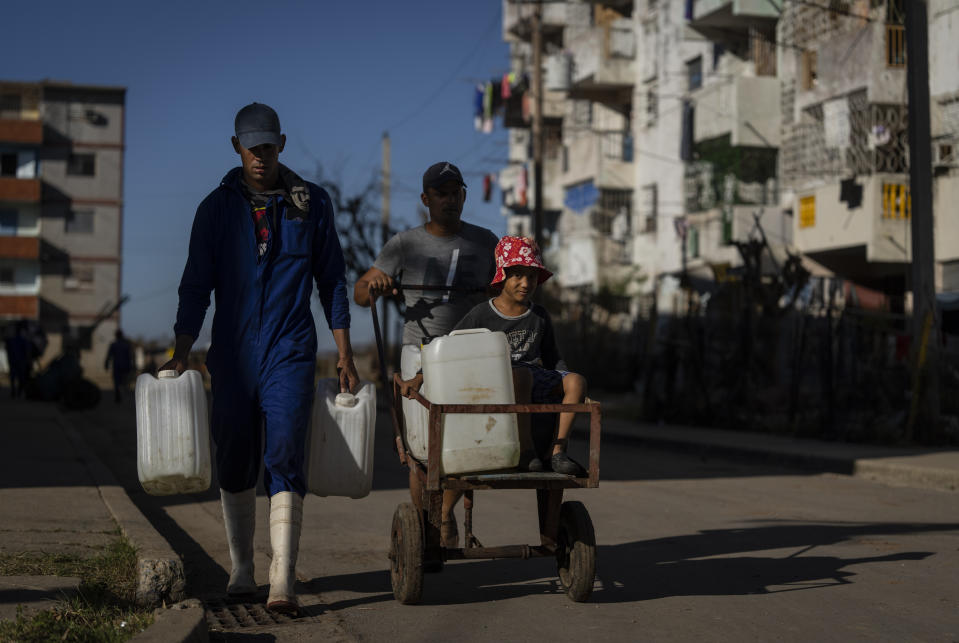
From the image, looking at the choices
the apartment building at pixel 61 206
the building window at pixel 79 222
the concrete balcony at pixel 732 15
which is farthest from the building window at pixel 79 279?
the concrete balcony at pixel 732 15

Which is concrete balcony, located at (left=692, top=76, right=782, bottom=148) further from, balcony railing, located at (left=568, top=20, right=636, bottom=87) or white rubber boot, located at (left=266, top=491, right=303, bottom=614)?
white rubber boot, located at (left=266, top=491, right=303, bottom=614)

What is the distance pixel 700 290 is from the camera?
3703 cm

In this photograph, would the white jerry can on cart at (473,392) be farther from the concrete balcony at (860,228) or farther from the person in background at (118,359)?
the person in background at (118,359)

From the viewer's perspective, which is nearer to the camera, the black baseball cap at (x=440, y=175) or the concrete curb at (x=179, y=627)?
the concrete curb at (x=179, y=627)

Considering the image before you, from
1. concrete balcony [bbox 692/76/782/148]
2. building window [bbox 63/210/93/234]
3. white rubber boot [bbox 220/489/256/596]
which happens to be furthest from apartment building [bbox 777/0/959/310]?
building window [bbox 63/210/93/234]

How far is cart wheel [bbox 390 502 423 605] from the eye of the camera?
596 cm

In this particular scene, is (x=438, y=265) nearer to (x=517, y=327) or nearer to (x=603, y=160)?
(x=517, y=327)

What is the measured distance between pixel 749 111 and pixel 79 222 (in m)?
50.7

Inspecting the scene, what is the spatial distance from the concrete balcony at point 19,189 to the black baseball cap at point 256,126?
72.6m

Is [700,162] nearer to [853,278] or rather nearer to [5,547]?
[853,278]

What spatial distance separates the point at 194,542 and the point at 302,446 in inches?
126

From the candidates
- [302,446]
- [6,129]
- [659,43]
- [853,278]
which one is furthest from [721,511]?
[6,129]

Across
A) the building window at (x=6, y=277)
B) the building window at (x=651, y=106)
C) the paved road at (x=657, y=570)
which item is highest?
the building window at (x=651, y=106)

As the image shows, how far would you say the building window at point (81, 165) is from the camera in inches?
3041
